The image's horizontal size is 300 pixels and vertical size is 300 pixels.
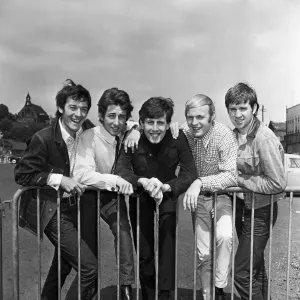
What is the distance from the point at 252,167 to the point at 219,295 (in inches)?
46.9

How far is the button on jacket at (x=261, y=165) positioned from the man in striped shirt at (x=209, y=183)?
114 millimetres

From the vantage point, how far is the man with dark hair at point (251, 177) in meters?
3.58

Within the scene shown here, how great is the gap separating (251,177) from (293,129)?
6395 cm

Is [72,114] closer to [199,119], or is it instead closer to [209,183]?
[199,119]

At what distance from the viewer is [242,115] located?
3693mm

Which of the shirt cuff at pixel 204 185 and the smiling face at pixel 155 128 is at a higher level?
the smiling face at pixel 155 128

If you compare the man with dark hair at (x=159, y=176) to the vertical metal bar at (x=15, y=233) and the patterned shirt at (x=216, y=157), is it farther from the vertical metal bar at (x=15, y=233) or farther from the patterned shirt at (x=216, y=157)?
the vertical metal bar at (x=15, y=233)

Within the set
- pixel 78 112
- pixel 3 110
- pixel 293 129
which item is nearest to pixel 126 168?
pixel 78 112

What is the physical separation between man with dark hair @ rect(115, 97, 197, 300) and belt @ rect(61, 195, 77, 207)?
494 mm

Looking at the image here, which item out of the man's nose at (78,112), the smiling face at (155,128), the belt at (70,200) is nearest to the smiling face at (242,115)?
the smiling face at (155,128)

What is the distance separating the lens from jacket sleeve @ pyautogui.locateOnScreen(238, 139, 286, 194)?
353 centimetres

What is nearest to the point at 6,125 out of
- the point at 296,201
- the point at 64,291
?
the point at 296,201

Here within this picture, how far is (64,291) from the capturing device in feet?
15.5

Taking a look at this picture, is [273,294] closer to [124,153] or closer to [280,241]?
[124,153]
